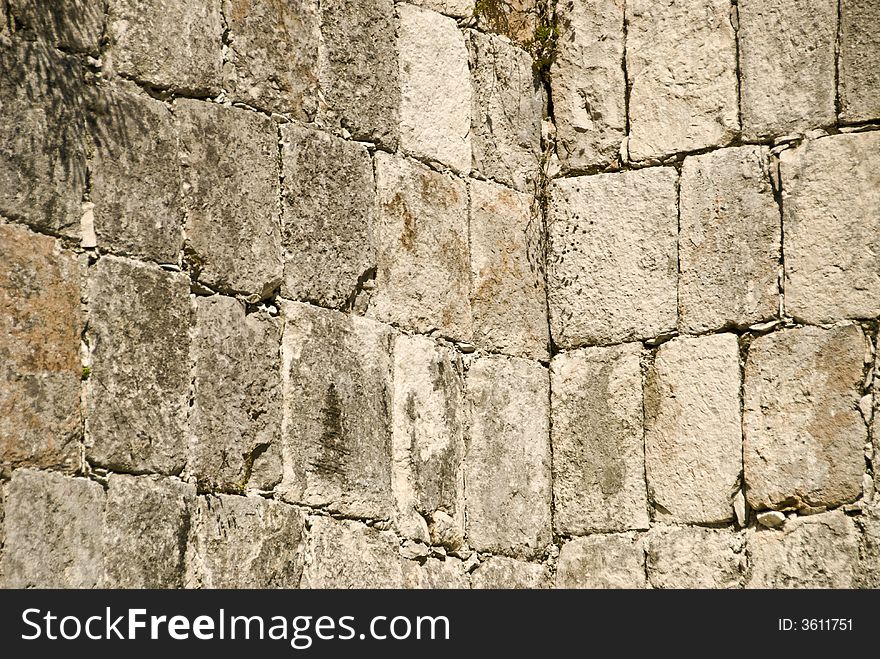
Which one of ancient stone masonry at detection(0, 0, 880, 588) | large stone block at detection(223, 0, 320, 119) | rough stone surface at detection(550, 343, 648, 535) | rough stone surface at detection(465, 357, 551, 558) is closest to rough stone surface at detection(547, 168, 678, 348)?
ancient stone masonry at detection(0, 0, 880, 588)

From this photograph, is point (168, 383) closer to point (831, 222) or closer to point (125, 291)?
point (125, 291)

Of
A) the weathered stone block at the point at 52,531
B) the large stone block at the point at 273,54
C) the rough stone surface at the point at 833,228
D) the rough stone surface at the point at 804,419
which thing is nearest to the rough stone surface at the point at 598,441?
the rough stone surface at the point at 804,419

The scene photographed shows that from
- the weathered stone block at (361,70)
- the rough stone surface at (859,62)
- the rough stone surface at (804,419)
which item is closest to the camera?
the weathered stone block at (361,70)

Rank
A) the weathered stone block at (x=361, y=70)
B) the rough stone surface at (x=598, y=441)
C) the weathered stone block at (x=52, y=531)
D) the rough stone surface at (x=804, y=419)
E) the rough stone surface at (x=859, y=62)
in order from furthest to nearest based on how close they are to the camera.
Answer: the rough stone surface at (x=598, y=441), the rough stone surface at (x=859, y=62), the rough stone surface at (x=804, y=419), the weathered stone block at (x=361, y=70), the weathered stone block at (x=52, y=531)

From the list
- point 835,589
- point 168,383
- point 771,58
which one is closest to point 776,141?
point 771,58

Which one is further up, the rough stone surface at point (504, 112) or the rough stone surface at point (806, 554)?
the rough stone surface at point (504, 112)

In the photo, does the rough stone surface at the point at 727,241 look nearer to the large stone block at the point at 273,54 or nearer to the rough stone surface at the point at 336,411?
the rough stone surface at the point at 336,411

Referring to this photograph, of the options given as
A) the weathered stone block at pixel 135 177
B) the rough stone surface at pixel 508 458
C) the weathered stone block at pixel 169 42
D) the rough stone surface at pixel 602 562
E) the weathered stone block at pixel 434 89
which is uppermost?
the weathered stone block at pixel 434 89

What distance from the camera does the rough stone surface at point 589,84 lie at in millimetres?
6215

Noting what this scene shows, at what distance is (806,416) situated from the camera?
18.4 ft

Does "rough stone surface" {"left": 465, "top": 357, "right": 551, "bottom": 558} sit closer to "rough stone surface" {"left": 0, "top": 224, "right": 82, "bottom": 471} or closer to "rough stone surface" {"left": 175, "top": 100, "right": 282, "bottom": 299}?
"rough stone surface" {"left": 175, "top": 100, "right": 282, "bottom": 299}

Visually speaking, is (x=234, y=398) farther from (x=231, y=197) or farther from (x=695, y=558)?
(x=695, y=558)

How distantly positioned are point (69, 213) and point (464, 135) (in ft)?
6.98

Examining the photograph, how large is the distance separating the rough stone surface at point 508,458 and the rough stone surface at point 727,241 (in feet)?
2.31
